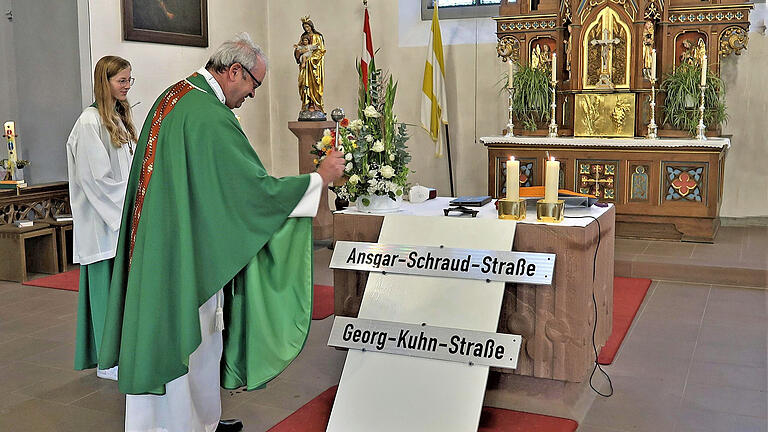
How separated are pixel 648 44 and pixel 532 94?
127 cm

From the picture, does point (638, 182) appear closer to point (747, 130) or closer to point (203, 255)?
point (747, 130)

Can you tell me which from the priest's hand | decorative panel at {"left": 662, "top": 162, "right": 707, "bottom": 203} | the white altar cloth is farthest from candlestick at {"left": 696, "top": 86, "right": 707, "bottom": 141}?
the priest's hand

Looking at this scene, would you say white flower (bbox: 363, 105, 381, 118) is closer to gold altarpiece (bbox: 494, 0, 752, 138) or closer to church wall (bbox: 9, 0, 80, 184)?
gold altarpiece (bbox: 494, 0, 752, 138)

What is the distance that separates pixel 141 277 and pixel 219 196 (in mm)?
463

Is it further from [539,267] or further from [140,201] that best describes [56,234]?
[539,267]

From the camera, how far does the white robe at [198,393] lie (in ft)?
11.0

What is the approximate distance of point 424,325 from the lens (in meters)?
3.73

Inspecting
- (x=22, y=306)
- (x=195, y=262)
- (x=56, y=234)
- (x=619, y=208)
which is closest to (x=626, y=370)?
(x=195, y=262)

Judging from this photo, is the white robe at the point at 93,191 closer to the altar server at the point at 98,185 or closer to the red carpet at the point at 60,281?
the altar server at the point at 98,185

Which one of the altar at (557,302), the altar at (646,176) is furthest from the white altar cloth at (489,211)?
the altar at (646,176)

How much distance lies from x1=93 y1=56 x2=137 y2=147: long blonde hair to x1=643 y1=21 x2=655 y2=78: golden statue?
18.1 ft

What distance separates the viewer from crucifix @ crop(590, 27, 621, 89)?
8125 mm

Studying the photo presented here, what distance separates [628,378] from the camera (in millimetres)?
4297

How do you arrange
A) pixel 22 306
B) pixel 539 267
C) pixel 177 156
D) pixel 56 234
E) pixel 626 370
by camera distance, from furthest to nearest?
1. pixel 56 234
2. pixel 22 306
3. pixel 626 370
4. pixel 539 267
5. pixel 177 156
